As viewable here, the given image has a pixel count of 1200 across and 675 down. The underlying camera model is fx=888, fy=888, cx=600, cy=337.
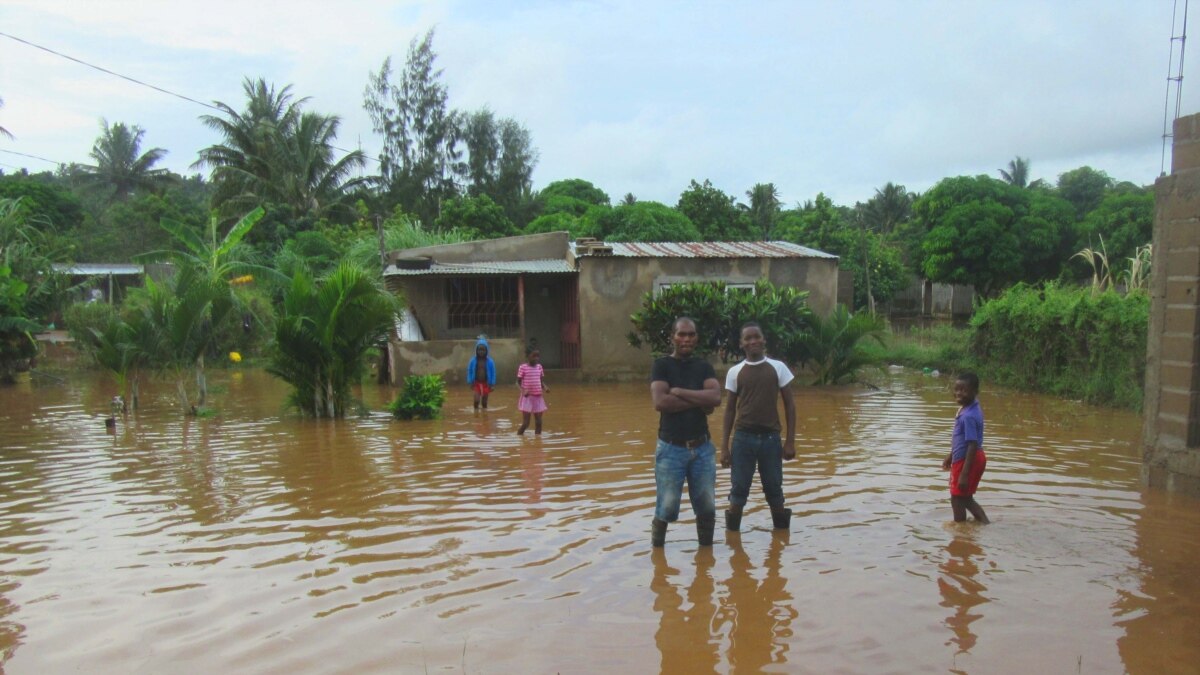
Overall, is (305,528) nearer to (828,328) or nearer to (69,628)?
(69,628)

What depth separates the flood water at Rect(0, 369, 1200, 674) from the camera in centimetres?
455

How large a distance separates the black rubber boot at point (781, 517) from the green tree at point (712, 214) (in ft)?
89.7

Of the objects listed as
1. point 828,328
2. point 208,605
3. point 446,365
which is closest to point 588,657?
point 208,605

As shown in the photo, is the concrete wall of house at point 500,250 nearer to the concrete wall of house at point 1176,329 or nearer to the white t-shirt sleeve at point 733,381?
the white t-shirt sleeve at point 733,381

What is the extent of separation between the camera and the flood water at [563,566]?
179 inches

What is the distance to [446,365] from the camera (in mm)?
18844

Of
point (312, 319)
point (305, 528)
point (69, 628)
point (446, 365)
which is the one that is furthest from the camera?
point (446, 365)

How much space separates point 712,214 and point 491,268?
50.8 feet

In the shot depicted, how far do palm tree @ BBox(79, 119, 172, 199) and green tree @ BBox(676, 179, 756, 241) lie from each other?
103 feet

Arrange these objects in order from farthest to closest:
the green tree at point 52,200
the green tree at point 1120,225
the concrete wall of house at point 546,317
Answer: the green tree at point 52,200 → the green tree at point 1120,225 → the concrete wall of house at point 546,317

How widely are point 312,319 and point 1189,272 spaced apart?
10.9m

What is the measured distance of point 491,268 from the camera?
20.4 meters

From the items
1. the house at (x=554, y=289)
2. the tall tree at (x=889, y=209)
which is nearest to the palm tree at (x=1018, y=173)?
the tall tree at (x=889, y=209)

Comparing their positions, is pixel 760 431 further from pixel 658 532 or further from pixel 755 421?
pixel 658 532
